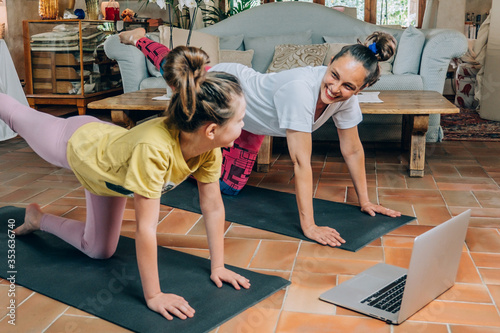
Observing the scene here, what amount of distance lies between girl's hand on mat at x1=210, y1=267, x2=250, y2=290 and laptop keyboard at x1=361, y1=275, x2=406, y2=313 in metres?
0.37

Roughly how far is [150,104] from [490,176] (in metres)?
1.98

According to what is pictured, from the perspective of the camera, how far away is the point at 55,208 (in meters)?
2.54

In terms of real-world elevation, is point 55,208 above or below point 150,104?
below

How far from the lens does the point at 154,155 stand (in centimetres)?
141

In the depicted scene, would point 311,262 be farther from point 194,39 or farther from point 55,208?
point 194,39

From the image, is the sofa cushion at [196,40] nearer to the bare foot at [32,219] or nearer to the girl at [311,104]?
the girl at [311,104]

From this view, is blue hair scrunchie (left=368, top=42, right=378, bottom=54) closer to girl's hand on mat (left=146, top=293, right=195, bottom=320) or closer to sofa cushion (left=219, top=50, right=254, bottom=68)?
girl's hand on mat (left=146, top=293, right=195, bottom=320)

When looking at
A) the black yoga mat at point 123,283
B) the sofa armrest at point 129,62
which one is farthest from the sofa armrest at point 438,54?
the black yoga mat at point 123,283

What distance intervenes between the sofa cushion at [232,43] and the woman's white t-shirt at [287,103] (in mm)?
2128

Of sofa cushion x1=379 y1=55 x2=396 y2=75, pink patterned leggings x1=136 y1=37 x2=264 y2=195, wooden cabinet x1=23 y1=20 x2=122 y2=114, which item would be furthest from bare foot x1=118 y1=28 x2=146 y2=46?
wooden cabinet x1=23 y1=20 x2=122 y2=114

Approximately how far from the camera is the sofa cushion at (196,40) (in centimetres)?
420

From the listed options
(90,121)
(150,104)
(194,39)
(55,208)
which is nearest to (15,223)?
(55,208)

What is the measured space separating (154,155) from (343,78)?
Answer: 877mm

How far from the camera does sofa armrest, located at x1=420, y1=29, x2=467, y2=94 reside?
12.9ft
